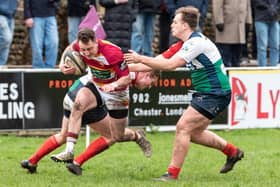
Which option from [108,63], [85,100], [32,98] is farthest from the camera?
[32,98]

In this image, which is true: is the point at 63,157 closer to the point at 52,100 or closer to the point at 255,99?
the point at 52,100

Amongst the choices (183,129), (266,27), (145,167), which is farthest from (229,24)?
(183,129)

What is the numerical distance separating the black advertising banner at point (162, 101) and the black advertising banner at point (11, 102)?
2026 mm

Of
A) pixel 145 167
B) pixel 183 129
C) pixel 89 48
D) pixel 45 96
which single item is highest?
pixel 89 48

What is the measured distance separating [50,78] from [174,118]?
2.45 meters

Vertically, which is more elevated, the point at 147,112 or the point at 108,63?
the point at 108,63

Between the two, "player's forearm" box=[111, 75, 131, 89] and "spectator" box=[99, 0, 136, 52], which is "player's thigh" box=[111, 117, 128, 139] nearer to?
"player's forearm" box=[111, 75, 131, 89]

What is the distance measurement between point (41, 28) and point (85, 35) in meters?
6.01

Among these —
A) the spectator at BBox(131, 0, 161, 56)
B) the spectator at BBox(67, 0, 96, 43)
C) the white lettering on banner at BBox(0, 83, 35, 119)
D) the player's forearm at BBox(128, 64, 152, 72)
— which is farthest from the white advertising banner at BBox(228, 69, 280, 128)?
the player's forearm at BBox(128, 64, 152, 72)

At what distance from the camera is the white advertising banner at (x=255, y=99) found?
18.3 metres

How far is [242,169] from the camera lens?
1336 cm

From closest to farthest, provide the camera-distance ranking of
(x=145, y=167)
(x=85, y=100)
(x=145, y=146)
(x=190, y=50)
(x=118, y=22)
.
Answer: (x=190, y=50) → (x=85, y=100) → (x=145, y=146) → (x=145, y=167) → (x=118, y=22)

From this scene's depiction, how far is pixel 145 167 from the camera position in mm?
13484

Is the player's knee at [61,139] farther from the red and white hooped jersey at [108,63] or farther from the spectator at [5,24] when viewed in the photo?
the spectator at [5,24]
